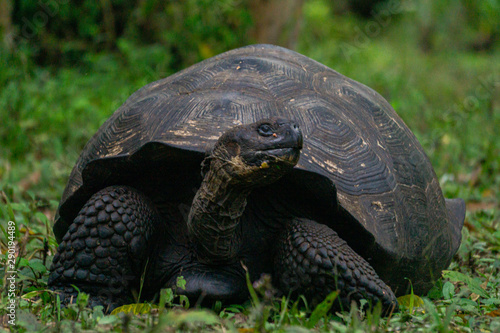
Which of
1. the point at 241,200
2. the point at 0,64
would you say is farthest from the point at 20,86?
the point at 241,200

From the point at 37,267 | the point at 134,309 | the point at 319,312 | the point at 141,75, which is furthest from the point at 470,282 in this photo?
the point at 141,75

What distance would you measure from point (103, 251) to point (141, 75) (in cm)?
557

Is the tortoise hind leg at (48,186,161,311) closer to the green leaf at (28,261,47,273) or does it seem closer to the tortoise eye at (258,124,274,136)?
the green leaf at (28,261,47,273)

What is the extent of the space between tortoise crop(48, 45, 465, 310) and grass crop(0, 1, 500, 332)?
146 millimetres

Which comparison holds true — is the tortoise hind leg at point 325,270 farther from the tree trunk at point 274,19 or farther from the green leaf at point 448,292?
the tree trunk at point 274,19

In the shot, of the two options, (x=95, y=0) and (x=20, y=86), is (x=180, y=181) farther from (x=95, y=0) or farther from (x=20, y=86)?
(x=95, y=0)

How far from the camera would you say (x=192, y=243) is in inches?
96.1

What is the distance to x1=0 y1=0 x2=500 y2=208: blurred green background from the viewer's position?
5.45 meters

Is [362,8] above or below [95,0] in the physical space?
above

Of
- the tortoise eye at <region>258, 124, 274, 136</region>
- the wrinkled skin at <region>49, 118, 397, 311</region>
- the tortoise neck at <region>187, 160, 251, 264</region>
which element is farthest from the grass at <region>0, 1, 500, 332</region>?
the tortoise eye at <region>258, 124, 274, 136</region>

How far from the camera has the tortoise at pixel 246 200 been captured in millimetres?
2262

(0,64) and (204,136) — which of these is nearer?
(204,136)

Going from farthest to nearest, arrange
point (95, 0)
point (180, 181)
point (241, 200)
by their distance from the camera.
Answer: point (95, 0) → point (180, 181) → point (241, 200)

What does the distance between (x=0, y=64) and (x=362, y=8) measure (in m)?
17.0
